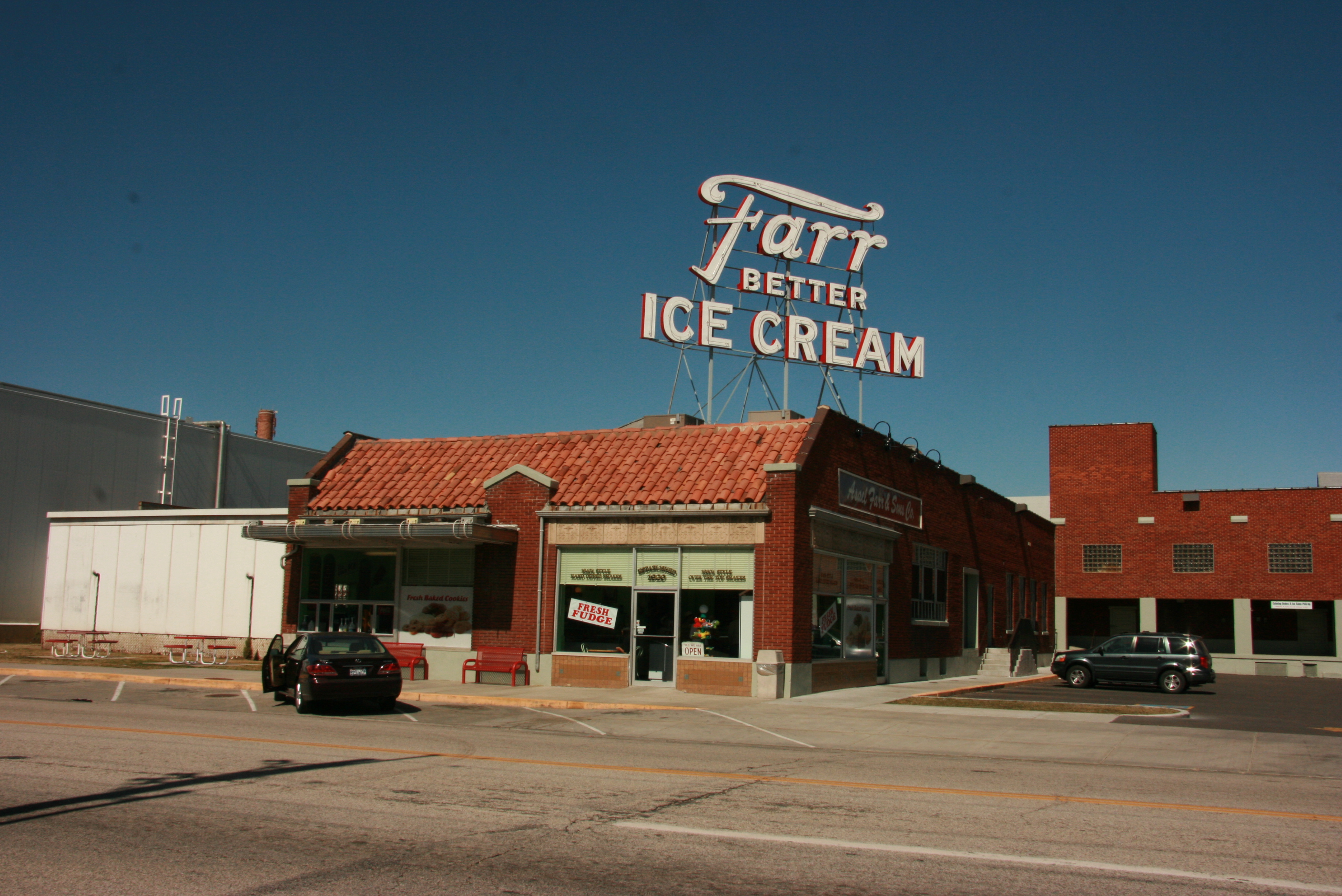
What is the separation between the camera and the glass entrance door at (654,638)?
2422 cm

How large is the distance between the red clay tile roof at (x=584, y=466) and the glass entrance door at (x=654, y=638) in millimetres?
2304

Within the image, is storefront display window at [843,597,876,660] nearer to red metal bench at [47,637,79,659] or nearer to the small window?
the small window

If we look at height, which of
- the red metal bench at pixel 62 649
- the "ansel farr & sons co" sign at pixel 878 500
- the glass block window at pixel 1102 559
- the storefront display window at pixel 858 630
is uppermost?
the "ansel farr & sons co" sign at pixel 878 500

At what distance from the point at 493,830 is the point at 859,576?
19.6 m

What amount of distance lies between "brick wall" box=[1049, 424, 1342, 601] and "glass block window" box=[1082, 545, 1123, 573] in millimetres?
190

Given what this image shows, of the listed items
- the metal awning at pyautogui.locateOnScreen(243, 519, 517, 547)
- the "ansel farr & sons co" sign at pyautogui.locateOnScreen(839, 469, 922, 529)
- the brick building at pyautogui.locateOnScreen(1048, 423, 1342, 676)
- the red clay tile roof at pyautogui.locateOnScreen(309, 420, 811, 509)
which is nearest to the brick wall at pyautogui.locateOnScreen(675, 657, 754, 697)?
the red clay tile roof at pyautogui.locateOnScreen(309, 420, 811, 509)

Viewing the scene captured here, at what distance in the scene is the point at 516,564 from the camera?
26.0 m

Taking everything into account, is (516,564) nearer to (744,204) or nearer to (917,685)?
(917,685)

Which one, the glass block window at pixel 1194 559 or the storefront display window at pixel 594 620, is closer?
the storefront display window at pixel 594 620

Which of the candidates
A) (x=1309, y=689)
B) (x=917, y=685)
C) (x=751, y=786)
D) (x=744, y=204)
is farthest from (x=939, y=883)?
(x=1309, y=689)

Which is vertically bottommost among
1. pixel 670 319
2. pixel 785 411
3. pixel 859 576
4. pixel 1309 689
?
pixel 1309 689

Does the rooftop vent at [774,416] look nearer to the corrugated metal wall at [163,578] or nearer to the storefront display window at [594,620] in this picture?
the storefront display window at [594,620]

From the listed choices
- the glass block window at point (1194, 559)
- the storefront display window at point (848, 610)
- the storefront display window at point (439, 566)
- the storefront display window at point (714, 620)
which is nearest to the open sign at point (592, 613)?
the storefront display window at point (714, 620)

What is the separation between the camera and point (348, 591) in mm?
28688
